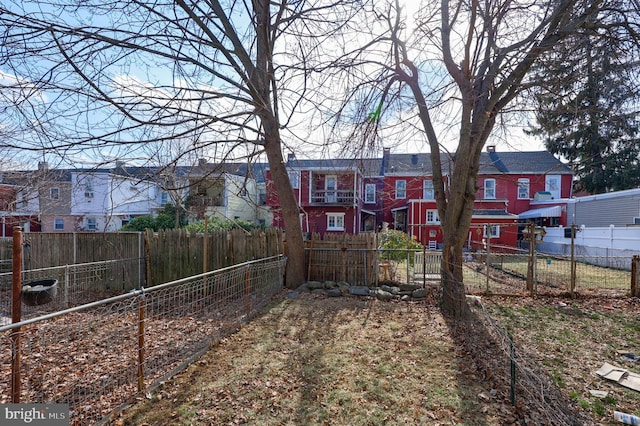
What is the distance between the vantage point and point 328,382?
377 cm

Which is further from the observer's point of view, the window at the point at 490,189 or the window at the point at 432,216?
the window at the point at 490,189

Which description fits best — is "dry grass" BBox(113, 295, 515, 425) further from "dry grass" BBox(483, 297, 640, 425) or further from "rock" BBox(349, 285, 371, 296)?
"rock" BBox(349, 285, 371, 296)

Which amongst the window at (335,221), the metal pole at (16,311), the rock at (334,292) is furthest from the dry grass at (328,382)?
the window at (335,221)

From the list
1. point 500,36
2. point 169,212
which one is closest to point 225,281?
point 500,36

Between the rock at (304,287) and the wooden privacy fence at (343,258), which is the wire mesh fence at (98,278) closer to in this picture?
the rock at (304,287)

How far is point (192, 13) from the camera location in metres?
6.14

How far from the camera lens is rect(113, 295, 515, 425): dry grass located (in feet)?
10.2

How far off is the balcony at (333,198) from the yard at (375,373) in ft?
60.6

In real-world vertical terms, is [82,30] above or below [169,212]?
above

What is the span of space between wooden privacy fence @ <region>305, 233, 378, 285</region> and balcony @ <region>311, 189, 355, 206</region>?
15608 millimetres

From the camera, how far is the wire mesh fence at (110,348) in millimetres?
3162

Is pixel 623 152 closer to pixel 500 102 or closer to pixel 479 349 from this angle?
pixel 500 102

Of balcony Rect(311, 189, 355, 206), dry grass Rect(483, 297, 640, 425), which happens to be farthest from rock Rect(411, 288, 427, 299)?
balcony Rect(311, 189, 355, 206)

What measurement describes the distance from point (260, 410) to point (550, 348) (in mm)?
4630
